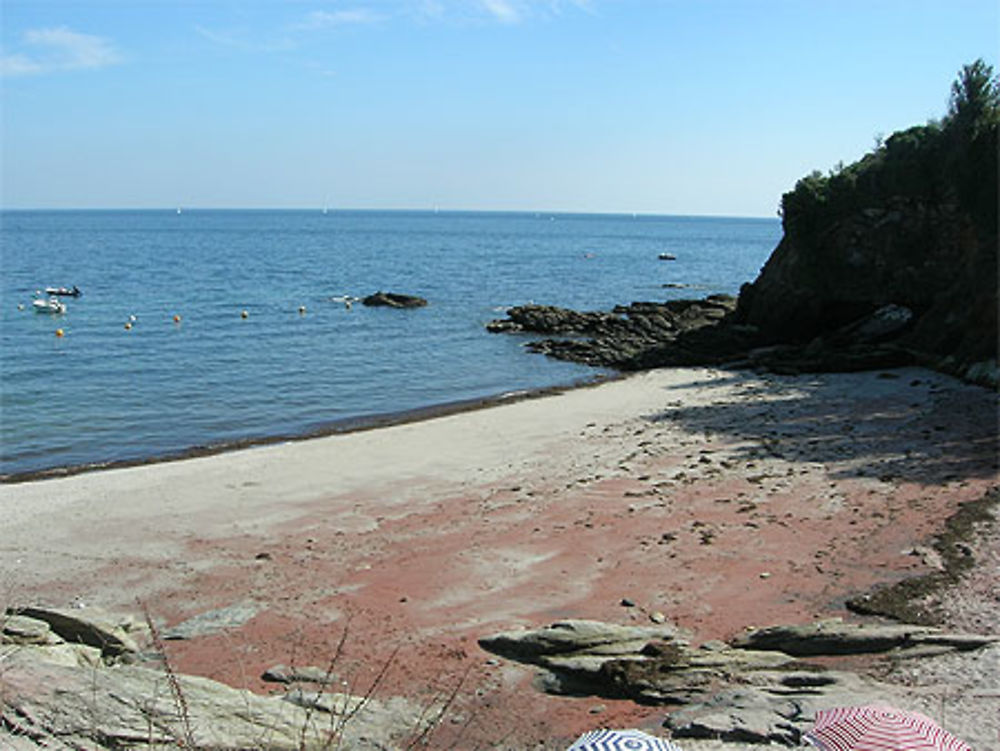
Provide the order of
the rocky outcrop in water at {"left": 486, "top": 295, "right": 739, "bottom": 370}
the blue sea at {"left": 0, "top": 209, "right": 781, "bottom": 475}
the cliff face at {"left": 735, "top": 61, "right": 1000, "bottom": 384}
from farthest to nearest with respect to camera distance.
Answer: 1. the rocky outcrop in water at {"left": 486, "top": 295, "right": 739, "bottom": 370}
2. the cliff face at {"left": 735, "top": 61, "right": 1000, "bottom": 384}
3. the blue sea at {"left": 0, "top": 209, "right": 781, "bottom": 475}

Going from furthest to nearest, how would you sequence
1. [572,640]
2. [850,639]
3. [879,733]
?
[572,640] < [850,639] < [879,733]

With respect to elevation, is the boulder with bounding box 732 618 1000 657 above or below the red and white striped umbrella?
below

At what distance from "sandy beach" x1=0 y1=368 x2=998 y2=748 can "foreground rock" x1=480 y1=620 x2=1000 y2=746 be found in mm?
300

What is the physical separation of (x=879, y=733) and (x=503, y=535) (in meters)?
8.01

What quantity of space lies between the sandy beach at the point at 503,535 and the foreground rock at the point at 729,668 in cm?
30

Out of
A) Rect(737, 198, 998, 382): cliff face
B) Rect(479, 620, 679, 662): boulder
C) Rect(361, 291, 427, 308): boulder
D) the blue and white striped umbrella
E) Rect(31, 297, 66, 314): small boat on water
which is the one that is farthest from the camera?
Rect(361, 291, 427, 308): boulder

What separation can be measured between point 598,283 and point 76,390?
47.2 m

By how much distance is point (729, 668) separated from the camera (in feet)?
27.8

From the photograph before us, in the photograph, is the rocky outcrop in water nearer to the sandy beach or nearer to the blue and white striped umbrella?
the sandy beach

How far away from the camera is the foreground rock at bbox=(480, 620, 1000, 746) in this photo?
7242 millimetres

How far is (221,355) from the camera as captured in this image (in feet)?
116

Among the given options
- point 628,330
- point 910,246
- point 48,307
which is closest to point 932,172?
point 910,246

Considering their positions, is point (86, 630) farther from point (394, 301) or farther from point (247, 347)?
point (394, 301)

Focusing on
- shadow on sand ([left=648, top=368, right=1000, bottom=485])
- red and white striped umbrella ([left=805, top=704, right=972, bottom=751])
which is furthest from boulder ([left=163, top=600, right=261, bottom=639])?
shadow on sand ([left=648, top=368, right=1000, bottom=485])
